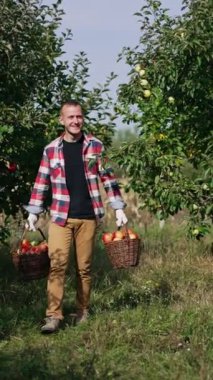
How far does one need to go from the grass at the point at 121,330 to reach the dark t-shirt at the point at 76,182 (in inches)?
34.6

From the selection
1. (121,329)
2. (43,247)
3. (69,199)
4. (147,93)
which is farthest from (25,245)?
(147,93)

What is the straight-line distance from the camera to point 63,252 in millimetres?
5664

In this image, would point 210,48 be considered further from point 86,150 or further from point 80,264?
point 80,264

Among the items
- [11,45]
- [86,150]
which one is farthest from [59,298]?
[11,45]

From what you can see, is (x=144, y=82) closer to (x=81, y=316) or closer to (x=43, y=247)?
(x=43, y=247)

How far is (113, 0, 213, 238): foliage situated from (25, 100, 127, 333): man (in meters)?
0.63

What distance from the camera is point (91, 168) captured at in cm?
573

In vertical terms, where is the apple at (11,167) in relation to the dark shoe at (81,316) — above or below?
above

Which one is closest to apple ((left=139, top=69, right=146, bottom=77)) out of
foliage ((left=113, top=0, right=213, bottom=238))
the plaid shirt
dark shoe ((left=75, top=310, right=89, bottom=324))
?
foliage ((left=113, top=0, right=213, bottom=238))

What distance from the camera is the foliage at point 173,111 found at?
6.36m

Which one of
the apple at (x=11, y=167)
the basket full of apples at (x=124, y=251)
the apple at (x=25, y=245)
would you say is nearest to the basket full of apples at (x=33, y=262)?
the apple at (x=25, y=245)

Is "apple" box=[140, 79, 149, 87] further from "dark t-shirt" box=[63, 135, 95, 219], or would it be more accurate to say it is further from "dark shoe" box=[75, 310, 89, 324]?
"dark shoe" box=[75, 310, 89, 324]

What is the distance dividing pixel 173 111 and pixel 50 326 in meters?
2.69

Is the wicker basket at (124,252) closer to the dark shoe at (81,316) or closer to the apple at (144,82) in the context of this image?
the dark shoe at (81,316)
